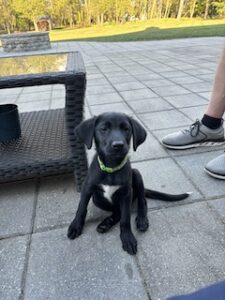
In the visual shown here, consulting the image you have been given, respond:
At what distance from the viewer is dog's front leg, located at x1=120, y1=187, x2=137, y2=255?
1839 mm

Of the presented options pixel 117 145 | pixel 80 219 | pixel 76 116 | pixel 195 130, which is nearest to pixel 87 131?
pixel 117 145

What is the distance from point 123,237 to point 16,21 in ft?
145

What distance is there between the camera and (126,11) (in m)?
42.6

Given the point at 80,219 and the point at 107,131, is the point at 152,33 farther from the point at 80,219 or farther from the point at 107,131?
the point at 80,219

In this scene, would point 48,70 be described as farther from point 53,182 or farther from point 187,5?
point 187,5

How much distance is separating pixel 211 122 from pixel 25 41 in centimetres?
1204

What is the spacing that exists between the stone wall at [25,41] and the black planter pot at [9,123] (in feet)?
37.4

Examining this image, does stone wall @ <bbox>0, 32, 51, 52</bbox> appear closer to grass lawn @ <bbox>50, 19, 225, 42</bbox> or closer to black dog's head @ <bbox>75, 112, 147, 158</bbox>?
grass lawn @ <bbox>50, 19, 225, 42</bbox>

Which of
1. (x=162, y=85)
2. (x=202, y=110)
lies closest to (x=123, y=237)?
(x=202, y=110)

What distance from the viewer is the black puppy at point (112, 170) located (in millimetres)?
1871

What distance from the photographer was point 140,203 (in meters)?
2.09

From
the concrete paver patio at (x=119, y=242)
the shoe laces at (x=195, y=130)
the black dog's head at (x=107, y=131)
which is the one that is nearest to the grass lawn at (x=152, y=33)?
the shoe laces at (x=195, y=130)

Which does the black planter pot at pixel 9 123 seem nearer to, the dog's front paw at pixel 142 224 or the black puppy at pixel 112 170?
the black puppy at pixel 112 170

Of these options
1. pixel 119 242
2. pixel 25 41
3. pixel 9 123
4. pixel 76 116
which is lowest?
pixel 25 41
